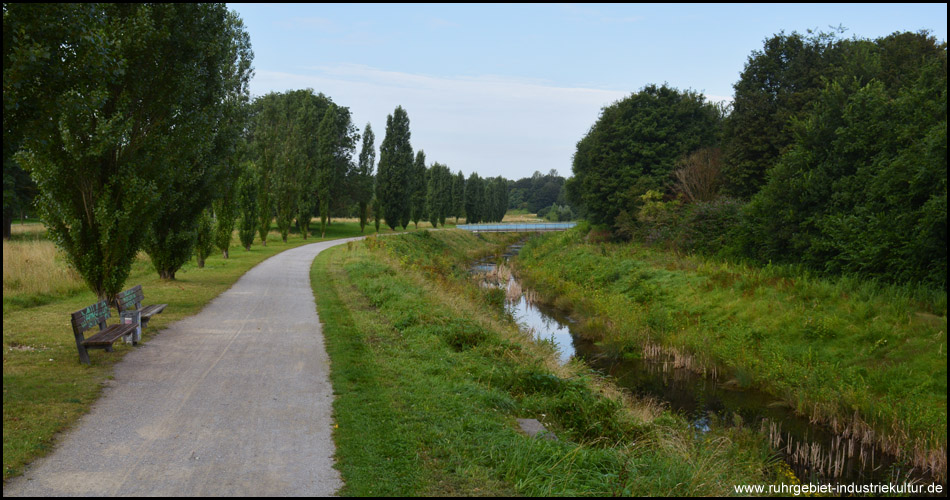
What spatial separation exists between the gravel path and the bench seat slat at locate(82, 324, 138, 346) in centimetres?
42

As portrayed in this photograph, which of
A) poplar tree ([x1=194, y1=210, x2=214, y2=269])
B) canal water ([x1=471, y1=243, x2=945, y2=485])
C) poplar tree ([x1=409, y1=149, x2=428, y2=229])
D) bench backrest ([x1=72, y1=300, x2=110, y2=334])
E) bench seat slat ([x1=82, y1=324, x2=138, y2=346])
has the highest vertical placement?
poplar tree ([x1=409, y1=149, x2=428, y2=229])

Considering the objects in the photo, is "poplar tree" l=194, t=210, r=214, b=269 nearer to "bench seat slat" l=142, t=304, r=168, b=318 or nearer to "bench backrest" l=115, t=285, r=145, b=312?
"bench seat slat" l=142, t=304, r=168, b=318

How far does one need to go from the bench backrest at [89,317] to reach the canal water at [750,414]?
9.57 m

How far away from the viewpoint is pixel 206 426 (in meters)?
6.32

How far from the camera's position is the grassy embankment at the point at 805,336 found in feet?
32.8

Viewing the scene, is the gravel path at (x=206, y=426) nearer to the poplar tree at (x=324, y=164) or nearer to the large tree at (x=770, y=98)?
the large tree at (x=770, y=98)

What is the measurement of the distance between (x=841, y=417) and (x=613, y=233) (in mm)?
28565

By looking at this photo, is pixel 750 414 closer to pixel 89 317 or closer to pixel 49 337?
pixel 89 317

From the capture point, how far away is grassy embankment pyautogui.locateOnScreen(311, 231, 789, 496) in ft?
17.2

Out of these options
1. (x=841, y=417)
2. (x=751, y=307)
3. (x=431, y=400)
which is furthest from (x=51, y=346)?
(x=751, y=307)

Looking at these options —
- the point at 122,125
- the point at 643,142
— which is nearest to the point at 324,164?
the point at 643,142

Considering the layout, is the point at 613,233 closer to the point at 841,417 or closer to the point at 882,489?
the point at 841,417

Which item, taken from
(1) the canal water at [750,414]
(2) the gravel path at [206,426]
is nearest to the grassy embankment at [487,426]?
(2) the gravel path at [206,426]

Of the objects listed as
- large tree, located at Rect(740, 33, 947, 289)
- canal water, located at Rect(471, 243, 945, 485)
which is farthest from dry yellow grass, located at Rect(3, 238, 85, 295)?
large tree, located at Rect(740, 33, 947, 289)
